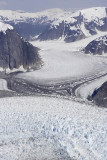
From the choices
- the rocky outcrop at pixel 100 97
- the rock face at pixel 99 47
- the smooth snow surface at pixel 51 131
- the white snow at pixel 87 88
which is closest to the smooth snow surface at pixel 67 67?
the rock face at pixel 99 47

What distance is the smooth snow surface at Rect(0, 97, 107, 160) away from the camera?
26.4 metres

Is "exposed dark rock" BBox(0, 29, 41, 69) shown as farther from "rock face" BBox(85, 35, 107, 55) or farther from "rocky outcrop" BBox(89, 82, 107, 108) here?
"rocky outcrop" BBox(89, 82, 107, 108)

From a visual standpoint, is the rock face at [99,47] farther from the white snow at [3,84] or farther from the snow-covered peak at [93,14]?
the snow-covered peak at [93,14]

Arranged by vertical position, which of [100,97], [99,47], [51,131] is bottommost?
[51,131]

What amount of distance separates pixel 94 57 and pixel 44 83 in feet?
94.8

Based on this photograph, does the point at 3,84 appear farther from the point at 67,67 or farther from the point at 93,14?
the point at 93,14

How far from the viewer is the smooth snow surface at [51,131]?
86.6ft

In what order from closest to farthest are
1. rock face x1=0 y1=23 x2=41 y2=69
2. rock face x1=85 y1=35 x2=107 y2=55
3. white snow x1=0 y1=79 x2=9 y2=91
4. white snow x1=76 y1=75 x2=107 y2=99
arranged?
white snow x1=76 y1=75 x2=107 y2=99 → white snow x1=0 y1=79 x2=9 y2=91 → rock face x1=0 y1=23 x2=41 y2=69 → rock face x1=85 y1=35 x2=107 y2=55

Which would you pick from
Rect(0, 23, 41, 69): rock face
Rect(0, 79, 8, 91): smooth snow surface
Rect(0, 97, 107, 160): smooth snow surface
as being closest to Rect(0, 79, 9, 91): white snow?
Rect(0, 79, 8, 91): smooth snow surface

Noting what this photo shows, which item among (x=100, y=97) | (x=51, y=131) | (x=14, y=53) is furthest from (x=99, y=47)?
(x=51, y=131)

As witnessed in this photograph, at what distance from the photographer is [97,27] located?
129 meters

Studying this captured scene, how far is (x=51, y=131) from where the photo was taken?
2953 cm

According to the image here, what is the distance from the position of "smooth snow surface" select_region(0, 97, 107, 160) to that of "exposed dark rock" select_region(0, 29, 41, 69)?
78.1 feet

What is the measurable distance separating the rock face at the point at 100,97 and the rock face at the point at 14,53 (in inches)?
935
